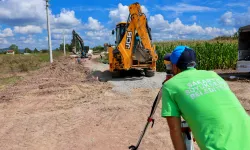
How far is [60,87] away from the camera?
11328 millimetres

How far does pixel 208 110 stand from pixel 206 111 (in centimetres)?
1

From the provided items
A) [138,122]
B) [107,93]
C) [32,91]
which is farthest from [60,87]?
[138,122]

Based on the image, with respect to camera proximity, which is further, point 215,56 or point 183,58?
point 215,56

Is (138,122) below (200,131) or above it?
below

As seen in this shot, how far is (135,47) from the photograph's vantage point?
533 inches

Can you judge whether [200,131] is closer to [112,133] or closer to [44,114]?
[112,133]

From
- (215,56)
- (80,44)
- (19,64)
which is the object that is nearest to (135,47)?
(215,56)

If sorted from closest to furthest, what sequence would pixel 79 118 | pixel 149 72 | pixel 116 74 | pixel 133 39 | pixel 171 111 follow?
pixel 171 111, pixel 79 118, pixel 133 39, pixel 149 72, pixel 116 74

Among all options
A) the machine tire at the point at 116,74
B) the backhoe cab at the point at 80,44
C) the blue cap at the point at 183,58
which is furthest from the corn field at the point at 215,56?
the blue cap at the point at 183,58

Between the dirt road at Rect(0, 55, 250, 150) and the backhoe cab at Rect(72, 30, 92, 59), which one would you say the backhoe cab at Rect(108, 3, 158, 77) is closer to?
the dirt road at Rect(0, 55, 250, 150)

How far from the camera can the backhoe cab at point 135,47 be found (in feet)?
43.3

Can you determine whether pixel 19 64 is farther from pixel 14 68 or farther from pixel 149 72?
pixel 149 72

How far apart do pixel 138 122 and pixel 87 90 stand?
475cm

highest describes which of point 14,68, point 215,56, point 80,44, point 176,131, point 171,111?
point 80,44
